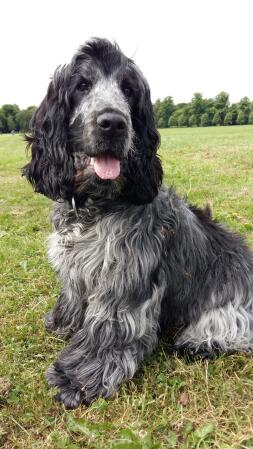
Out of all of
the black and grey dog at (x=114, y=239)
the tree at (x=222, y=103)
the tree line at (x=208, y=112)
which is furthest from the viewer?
the tree at (x=222, y=103)

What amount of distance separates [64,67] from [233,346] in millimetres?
2195

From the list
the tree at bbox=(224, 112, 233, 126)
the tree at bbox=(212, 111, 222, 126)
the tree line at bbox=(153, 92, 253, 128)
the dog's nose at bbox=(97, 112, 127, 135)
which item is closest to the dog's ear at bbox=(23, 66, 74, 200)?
the dog's nose at bbox=(97, 112, 127, 135)

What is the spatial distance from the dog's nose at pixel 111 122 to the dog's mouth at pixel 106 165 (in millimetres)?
154

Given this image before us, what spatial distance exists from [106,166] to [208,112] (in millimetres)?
66203

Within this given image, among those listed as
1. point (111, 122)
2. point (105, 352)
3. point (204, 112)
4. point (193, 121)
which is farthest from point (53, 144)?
point (204, 112)

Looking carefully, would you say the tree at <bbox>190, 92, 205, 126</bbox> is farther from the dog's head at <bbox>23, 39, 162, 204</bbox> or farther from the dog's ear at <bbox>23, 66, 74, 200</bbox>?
the dog's ear at <bbox>23, 66, 74, 200</bbox>

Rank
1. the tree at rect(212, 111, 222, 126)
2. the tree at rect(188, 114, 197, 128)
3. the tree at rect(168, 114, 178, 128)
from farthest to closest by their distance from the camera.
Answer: the tree at rect(168, 114, 178, 128), the tree at rect(188, 114, 197, 128), the tree at rect(212, 111, 222, 126)

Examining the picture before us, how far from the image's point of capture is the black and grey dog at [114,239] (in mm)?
2768

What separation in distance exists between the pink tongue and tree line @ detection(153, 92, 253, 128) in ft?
198

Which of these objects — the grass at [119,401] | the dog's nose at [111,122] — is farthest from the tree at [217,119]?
the dog's nose at [111,122]

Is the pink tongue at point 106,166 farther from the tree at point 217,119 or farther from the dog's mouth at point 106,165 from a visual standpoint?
the tree at point 217,119

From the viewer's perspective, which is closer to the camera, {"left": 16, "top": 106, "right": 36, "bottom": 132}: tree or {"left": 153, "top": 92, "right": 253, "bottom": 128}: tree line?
{"left": 16, "top": 106, "right": 36, "bottom": 132}: tree

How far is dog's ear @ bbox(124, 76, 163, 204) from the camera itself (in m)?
2.92

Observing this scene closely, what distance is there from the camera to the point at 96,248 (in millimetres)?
2936
